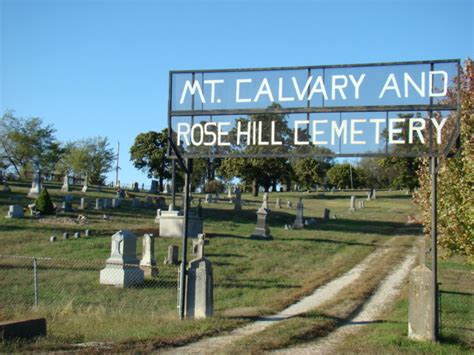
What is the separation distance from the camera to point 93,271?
18.2m

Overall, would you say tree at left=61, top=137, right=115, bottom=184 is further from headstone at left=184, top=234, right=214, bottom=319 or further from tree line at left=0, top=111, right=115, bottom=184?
headstone at left=184, top=234, right=214, bottom=319

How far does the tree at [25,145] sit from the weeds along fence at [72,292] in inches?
2417

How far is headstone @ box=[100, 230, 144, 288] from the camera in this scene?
55.8 feet

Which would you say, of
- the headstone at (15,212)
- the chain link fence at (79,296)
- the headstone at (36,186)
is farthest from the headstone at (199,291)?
the headstone at (36,186)

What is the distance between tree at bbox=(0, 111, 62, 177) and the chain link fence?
61397 millimetres

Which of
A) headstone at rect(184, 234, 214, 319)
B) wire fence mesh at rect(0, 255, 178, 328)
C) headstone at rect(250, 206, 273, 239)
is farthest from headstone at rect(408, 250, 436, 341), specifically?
headstone at rect(250, 206, 273, 239)

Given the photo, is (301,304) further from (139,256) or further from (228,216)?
(228,216)

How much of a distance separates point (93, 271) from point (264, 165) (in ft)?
150

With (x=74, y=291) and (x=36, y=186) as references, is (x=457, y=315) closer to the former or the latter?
(x=74, y=291)

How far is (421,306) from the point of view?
1039 cm

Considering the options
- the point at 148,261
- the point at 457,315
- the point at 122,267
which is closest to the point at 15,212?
the point at 148,261

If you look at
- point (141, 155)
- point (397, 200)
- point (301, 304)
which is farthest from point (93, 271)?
point (141, 155)

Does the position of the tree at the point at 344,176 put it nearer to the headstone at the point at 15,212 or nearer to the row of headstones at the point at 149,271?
the headstone at the point at 15,212

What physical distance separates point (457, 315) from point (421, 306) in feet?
13.9
